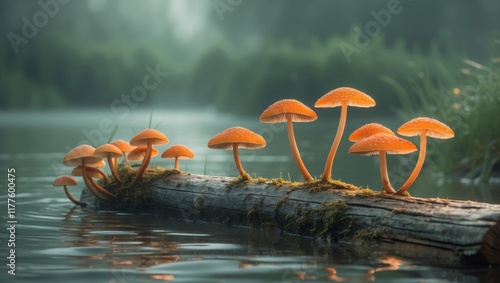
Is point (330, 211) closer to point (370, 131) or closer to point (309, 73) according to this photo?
point (370, 131)

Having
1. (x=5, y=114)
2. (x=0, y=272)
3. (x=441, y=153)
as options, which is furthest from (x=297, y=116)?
(x=5, y=114)

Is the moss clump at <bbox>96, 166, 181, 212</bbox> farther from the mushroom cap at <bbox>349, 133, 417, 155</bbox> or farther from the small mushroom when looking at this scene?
the mushroom cap at <bbox>349, 133, 417, 155</bbox>

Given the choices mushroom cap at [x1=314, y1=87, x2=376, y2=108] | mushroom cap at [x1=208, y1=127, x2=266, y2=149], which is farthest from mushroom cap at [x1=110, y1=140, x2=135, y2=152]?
mushroom cap at [x1=314, y1=87, x2=376, y2=108]

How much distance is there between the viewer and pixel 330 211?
511 cm

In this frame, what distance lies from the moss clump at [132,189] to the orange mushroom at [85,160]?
0.10m

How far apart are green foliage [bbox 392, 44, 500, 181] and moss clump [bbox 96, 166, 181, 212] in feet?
14.8

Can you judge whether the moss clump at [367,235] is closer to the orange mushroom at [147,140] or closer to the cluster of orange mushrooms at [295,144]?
the cluster of orange mushrooms at [295,144]

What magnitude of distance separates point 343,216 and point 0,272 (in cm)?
245

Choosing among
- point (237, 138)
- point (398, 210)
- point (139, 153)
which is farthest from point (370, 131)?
point (139, 153)

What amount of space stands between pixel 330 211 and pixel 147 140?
7.09ft

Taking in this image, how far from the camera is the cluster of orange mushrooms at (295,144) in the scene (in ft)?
15.9

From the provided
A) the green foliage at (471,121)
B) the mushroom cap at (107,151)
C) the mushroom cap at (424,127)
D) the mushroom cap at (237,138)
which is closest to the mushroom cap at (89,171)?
the mushroom cap at (107,151)

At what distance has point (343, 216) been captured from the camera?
5062mm

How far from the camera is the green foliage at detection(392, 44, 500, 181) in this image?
9.27 m
